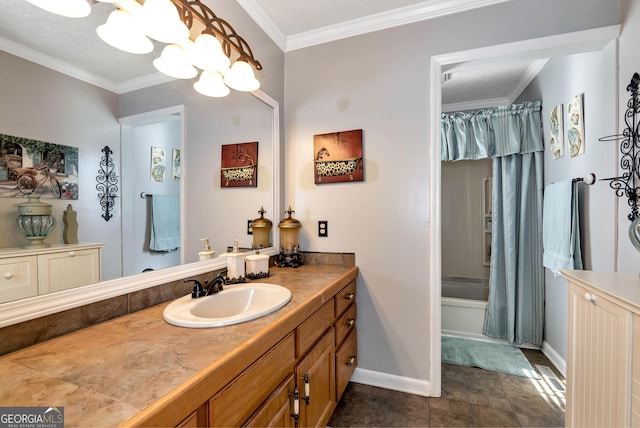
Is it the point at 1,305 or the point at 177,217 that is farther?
the point at 177,217

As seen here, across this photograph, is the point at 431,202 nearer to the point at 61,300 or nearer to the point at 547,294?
the point at 547,294

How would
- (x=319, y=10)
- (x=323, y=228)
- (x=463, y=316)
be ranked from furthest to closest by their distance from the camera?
(x=463, y=316) → (x=323, y=228) → (x=319, y=10)

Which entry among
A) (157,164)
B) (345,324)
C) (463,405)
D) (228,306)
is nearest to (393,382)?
(463,405)

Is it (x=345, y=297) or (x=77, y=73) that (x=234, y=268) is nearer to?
(x=345, y=297)

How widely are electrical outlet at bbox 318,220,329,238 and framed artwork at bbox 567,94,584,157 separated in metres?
1.75

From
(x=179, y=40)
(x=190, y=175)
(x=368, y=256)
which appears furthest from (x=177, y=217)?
(x=368, y=256)

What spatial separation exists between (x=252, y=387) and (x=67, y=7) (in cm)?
129

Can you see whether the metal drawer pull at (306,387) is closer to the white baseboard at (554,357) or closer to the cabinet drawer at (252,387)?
the cabinet drawer at (252,387)

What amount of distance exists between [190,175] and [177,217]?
0.77 feet

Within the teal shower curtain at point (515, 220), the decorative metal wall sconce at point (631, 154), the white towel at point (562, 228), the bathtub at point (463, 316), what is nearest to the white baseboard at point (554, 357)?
the teal shower curtain at point (515, 220)

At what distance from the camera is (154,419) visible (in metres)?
0.51

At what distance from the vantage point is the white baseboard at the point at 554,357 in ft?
6.57

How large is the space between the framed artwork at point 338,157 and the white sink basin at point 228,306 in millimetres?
956

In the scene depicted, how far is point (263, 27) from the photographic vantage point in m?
1.84
